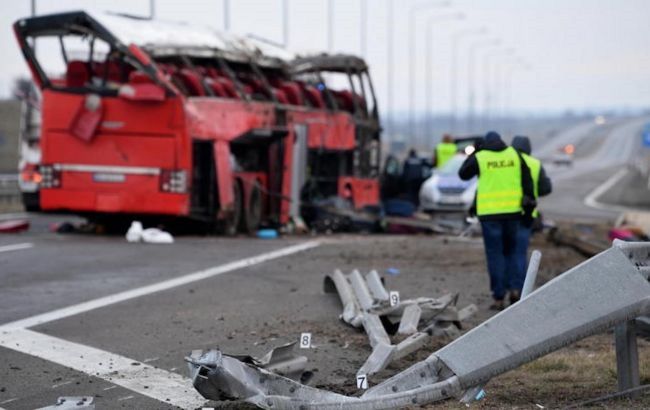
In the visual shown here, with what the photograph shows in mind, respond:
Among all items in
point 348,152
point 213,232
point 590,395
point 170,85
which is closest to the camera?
point 590,395

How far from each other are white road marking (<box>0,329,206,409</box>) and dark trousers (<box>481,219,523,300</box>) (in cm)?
436

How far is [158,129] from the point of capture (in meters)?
20.1

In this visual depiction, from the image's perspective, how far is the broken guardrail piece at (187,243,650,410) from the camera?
6.09 m

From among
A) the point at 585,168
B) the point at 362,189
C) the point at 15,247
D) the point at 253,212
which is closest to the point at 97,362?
the point at 15,247

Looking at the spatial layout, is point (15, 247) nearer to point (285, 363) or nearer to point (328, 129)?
point (328, 129)

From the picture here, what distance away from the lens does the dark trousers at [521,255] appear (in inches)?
479

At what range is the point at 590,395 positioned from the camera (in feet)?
23.4

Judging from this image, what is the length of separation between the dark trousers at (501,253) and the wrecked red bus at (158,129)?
28.1 ft

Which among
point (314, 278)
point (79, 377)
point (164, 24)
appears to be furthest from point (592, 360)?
point (164, 24)

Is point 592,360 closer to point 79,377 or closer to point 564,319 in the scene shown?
point 564,319

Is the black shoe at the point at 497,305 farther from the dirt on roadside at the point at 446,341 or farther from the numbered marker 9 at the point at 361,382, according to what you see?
the numbered marker 9 at the point at 361,382

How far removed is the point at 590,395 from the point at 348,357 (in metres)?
2.23

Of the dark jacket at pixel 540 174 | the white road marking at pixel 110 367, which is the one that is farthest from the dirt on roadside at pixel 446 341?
the dark jacket at pixel 540 174

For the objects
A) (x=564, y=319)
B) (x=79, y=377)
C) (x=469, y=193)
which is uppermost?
(x=564, y=319)
